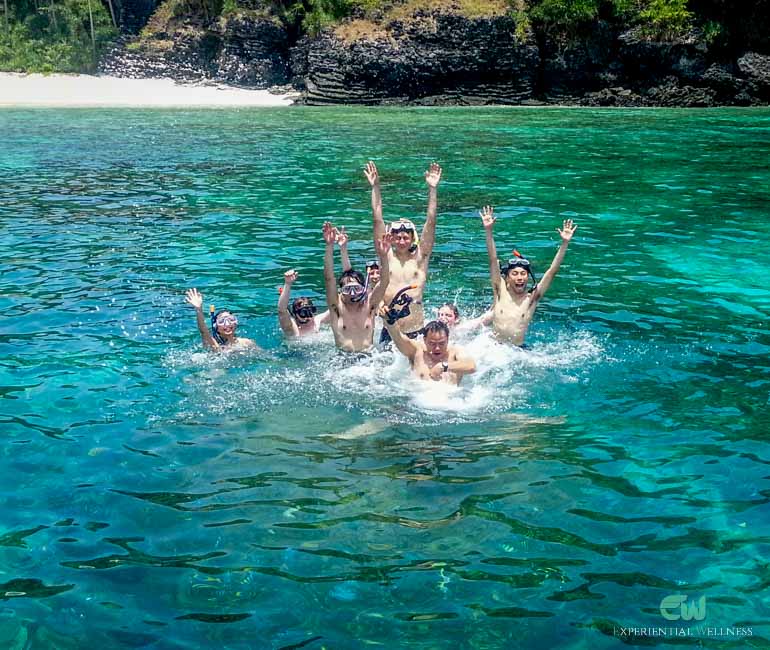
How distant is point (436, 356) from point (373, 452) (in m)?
1.67

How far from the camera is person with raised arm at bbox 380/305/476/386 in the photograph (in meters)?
7.97

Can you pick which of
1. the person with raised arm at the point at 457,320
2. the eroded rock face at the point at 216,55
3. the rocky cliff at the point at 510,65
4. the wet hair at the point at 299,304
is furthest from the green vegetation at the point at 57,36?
the person with raised arm at the point at 457,320

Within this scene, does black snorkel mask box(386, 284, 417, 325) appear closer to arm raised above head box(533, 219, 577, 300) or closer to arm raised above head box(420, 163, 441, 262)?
arm raised above head box(420, 163, 441, 262)

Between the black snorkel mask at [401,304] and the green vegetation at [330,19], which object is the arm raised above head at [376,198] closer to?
the black snorkel mask at [401,304]

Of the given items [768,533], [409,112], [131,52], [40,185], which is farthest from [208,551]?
[131,52]

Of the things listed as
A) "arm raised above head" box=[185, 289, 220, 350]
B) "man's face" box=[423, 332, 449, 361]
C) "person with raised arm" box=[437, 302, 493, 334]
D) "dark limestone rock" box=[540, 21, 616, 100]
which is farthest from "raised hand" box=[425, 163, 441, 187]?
"dark limestone rock" box=[540, 21, 616, 100]

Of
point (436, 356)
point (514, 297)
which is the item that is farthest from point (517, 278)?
point (436, 356)

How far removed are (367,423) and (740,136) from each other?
88.9 ft

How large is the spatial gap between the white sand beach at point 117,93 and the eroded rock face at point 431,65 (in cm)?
361

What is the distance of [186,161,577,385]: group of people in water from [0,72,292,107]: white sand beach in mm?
41690

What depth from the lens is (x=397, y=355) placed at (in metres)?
9.16

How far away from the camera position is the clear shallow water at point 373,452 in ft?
15.8

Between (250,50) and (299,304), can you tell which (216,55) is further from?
(299,304)

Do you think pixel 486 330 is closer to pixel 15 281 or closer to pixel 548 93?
pixel 15 281
